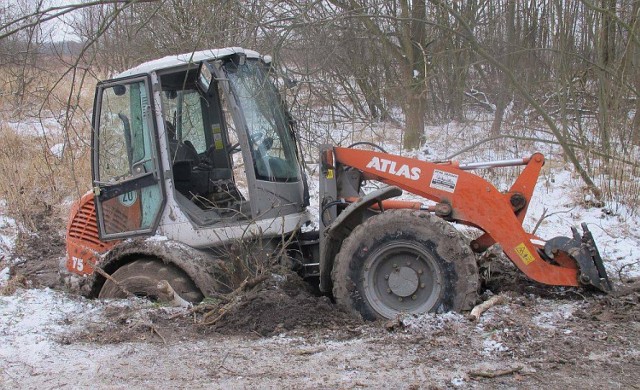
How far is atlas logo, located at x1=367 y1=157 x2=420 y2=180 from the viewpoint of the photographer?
5.17 metres

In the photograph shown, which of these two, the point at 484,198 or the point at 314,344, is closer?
the point at 314,344

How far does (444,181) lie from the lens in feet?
16.6

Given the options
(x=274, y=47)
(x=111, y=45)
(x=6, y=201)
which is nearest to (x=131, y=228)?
(x=274, y=47)

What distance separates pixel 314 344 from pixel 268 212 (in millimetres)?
1307

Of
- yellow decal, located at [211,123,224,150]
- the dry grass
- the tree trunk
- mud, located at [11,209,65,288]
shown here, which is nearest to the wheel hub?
yellow decal, located at [211,123,224,150]

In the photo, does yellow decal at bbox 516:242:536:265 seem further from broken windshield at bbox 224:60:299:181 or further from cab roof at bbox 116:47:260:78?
cab roof at bbox 116:47:260:78

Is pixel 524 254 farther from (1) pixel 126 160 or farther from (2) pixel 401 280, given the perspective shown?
(1) pixel 126 160

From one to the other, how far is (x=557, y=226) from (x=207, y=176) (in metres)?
4.09

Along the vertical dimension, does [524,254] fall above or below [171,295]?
above

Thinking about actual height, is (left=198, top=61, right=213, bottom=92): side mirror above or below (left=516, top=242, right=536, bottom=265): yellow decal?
above

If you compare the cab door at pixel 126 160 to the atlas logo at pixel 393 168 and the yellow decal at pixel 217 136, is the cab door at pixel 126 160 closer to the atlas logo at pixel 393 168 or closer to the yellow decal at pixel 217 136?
the yellow decal at pixel 217 136

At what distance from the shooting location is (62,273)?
21.5ft

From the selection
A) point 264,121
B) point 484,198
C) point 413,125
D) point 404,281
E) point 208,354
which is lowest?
point 208,354

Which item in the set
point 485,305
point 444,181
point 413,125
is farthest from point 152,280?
point 413,125
